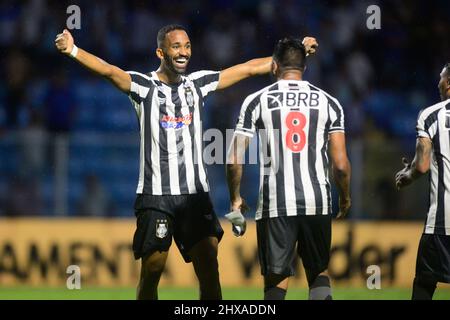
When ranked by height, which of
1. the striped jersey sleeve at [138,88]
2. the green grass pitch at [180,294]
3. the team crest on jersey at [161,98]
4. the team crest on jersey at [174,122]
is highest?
the striped jersey sleeve at [138,88]

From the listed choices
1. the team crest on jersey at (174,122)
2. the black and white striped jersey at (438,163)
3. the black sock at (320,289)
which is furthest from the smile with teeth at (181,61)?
the black sock at (320,289)

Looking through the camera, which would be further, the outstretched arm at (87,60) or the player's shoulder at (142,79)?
the player's shoulder at (142,79)

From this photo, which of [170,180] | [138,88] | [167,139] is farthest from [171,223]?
[138,88]

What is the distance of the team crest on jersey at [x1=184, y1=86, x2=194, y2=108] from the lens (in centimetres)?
739

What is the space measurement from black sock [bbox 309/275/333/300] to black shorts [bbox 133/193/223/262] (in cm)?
95

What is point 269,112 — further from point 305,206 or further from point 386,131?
point 386,131

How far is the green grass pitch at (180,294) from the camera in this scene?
33.7 ft

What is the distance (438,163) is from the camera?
717 centimetres

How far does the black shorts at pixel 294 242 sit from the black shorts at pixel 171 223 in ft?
2.27

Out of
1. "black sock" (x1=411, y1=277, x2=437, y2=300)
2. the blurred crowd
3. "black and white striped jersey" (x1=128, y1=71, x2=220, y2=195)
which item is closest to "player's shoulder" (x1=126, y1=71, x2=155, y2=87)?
"black and white striped jersey" (x1=128, y1=71, x2=220, y2=195)

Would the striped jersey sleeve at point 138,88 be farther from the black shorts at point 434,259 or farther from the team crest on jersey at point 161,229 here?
the black shorts at point 434,259

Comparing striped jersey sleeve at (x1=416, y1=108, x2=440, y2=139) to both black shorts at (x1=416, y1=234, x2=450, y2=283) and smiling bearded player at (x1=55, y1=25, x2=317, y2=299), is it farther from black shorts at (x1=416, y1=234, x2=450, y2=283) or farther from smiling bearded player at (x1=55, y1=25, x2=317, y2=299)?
smiling bearded player at (x1=55, y1=25, x2=317, y2=299)
